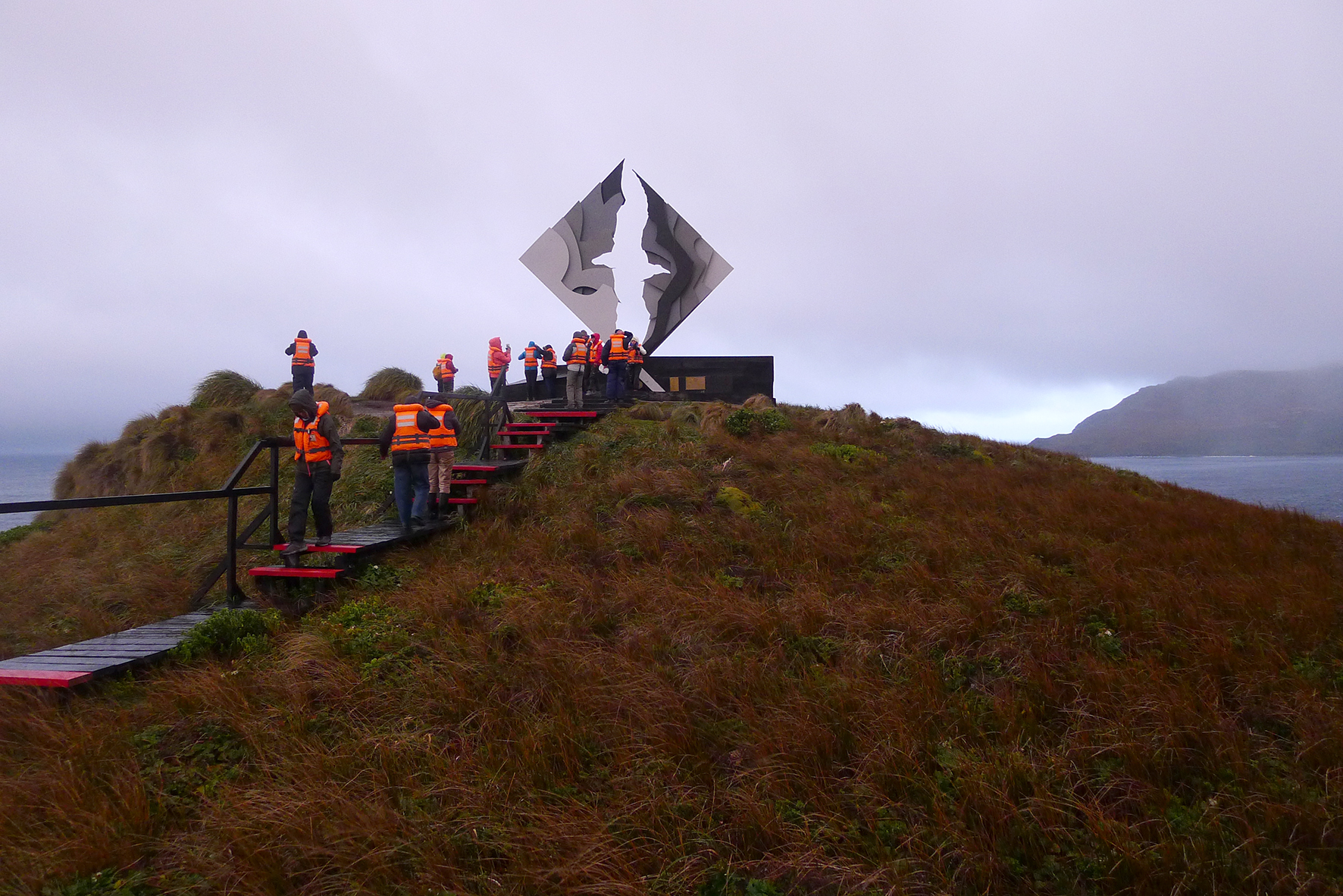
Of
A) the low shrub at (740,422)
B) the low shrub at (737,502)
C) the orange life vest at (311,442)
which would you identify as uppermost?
the low shrub at (740,422)

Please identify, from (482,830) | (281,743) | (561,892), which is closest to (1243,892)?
(561,892)

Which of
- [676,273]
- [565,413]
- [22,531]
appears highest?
[676,273]

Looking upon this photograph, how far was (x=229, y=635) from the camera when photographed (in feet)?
15.1

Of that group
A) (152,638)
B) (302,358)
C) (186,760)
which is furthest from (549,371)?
(186,760)

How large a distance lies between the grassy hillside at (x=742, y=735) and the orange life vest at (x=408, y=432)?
1.64 m

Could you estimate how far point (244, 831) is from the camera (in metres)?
2.65

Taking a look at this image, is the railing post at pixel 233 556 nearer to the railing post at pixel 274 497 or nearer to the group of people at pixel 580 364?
the railing post at pixel 274 497

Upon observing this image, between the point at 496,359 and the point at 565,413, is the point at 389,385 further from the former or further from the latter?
the point at 565,413

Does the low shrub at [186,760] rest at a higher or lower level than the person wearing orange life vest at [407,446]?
lower

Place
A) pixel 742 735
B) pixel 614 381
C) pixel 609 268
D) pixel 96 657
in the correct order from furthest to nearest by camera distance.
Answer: pixel 609 268 → pixel 614 381 → pixel 96 657 → pixel 742 735

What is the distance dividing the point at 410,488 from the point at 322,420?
4.47ft

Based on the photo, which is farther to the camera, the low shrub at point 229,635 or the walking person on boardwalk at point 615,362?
the walking person on boardwalk at point 615,362

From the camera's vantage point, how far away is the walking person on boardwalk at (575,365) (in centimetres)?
1294

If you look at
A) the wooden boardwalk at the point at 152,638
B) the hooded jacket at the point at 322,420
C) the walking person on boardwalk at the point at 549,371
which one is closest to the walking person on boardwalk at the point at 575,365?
the walking person on boardwalk at the point at 549,371
